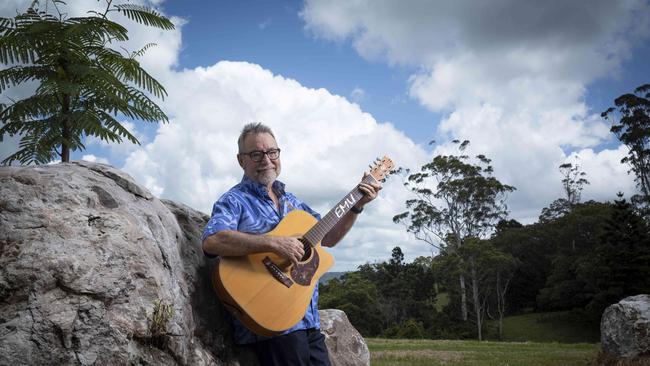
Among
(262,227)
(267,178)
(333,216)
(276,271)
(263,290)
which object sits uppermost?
(267,178)

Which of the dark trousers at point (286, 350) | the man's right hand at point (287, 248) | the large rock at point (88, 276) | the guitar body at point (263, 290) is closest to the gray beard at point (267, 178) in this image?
the guitar body at point (263, 290)

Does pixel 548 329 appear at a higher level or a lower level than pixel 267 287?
lower

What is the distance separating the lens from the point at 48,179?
2740mm

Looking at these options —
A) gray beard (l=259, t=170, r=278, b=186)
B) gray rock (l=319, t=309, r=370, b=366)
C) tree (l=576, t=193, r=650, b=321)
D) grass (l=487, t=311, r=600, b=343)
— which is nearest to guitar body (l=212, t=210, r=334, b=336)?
gray beard (l=259, t=170, r=278, b=186)

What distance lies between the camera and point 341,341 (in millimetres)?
5566

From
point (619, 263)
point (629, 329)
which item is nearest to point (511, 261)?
point (619, 263)

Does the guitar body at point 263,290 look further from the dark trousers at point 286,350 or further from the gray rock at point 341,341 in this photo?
the gray rock at point 341,341

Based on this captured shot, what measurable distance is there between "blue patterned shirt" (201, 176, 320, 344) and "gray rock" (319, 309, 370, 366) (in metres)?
2.06

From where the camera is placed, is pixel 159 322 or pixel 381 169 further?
pixel 381 169

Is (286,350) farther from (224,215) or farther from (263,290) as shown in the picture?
(224,215)

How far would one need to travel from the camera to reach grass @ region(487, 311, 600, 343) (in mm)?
35219

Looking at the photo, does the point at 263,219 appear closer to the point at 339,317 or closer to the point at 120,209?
the point at 120,209

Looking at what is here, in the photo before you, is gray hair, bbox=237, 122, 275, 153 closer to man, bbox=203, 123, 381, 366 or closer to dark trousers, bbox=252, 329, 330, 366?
man, bbox=203, 123, 381, 366

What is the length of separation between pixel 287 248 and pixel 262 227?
0.43 metres
